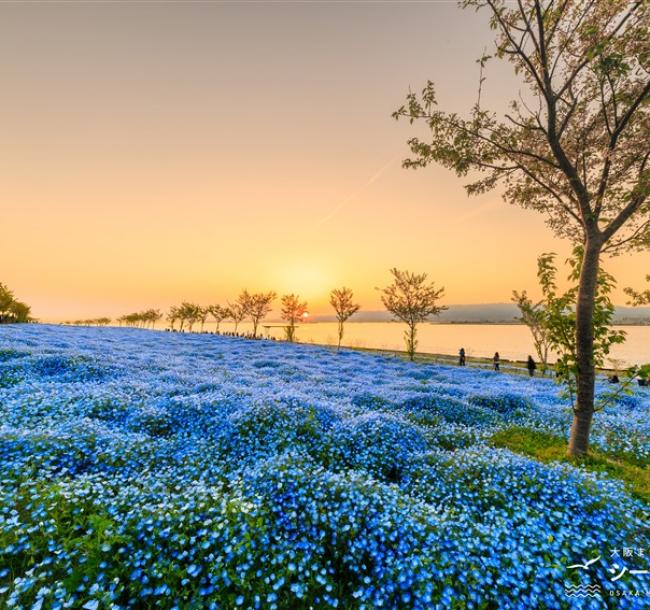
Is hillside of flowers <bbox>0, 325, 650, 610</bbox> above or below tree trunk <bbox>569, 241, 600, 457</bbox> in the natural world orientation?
below

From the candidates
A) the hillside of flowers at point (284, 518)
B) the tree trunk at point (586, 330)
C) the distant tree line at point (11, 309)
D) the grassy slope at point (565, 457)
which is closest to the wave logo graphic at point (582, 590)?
the hillside of flowers at point (284, 518)

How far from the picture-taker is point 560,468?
7.66 meters

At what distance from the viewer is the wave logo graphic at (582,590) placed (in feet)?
14.9

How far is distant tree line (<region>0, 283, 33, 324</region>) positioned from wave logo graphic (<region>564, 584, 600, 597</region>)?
350 feet

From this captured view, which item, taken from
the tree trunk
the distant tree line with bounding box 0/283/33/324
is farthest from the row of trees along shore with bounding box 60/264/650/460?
the distant tree line with bounding box 0/283/33/324

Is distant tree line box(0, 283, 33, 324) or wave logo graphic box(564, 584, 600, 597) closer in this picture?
wave logo graphic box(564, 584, 600, 597)

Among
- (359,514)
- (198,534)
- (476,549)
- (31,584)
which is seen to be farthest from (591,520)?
(31,584)

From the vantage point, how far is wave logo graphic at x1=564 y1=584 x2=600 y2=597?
4.55 m

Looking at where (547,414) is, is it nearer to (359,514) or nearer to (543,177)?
(543,177)

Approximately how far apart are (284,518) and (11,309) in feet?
392

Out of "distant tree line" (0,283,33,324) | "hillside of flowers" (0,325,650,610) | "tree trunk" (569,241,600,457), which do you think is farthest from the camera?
"distant tree line" (0,283,33,324)

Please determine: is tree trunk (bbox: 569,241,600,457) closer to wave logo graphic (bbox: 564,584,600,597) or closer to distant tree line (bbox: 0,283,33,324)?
wave logo graphic (bbox: 564,584,600,597)

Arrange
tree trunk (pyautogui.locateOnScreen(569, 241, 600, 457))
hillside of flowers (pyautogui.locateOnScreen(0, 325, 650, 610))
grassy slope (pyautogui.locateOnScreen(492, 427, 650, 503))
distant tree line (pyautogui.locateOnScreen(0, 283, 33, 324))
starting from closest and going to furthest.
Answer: hillside of flowers (pyautogui.locateOnScreen(0, 325, 650, 610)), grassy slope (pyautogui.locateOnScreen(492, 427, 650, 503)), tree trunk (pyautogui.locateOnScreen(569, 241, 600, 457)), distant tree line (pyautogui.locateOnScreen(0, 283, 33, 324))

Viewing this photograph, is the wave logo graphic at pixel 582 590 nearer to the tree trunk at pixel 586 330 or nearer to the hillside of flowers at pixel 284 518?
the hillside of flowers at pixel 284 518
